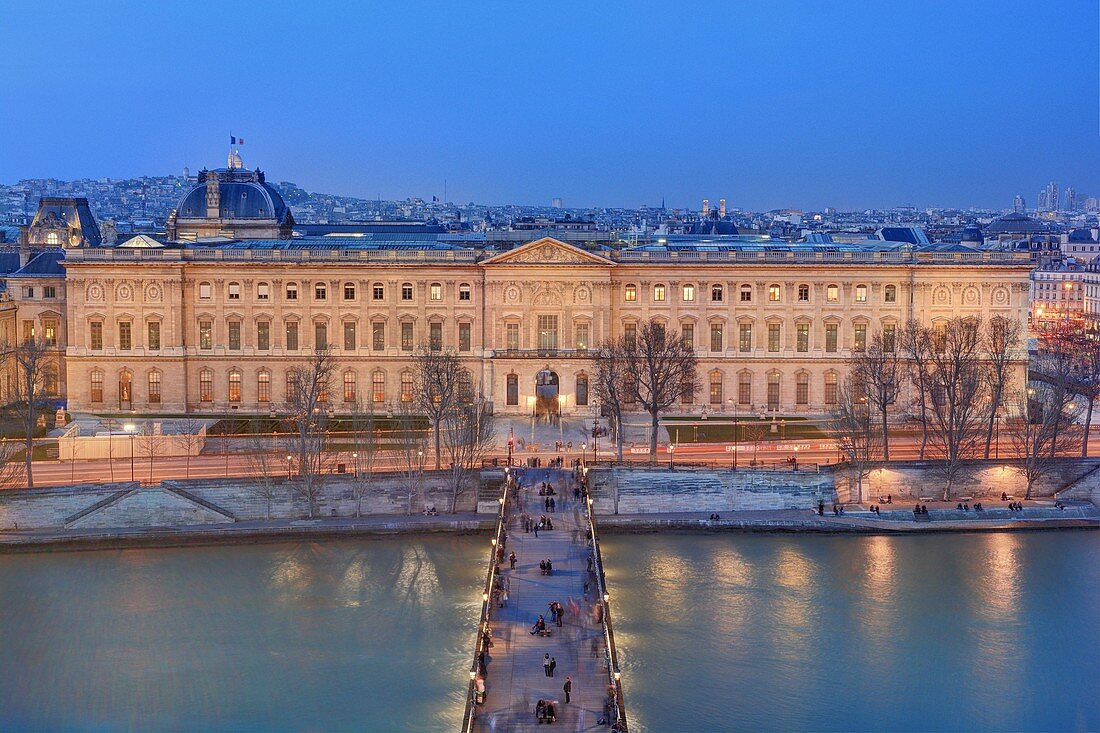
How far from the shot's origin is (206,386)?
3246 inches

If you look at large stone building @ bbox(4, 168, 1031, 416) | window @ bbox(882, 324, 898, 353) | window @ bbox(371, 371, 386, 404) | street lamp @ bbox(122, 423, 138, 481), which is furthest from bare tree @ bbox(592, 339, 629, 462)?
street lamp @ bbox(122, 423, 138, 481)

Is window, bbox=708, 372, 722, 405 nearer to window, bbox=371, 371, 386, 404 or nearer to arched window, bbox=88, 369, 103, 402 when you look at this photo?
window, bbox=371, 371, 386, 404

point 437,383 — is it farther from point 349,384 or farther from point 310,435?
point 349,384

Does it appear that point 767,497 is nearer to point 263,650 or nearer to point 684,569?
point 684,569

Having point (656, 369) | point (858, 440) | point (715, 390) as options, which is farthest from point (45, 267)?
point (858, 440)

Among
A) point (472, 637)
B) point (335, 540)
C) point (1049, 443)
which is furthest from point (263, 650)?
point (1049, 443)

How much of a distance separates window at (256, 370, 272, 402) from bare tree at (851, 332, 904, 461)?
29.4 metres

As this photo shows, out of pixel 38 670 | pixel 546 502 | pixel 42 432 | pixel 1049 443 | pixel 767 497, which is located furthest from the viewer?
pixel 42 432

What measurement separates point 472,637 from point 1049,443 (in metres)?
32.3

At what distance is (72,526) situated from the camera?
6062 centimetres

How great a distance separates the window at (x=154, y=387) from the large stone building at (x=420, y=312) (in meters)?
0.10

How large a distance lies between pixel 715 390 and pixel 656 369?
10.9 meters

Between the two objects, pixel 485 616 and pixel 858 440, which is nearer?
pixel 485 616

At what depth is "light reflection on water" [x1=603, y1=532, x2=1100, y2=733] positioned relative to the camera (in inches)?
1683
